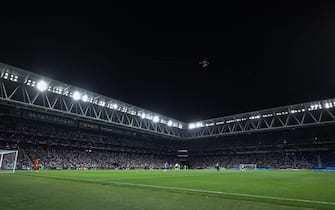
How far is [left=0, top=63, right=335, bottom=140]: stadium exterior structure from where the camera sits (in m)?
36.4

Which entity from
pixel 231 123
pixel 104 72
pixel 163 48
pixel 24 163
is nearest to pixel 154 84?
pixel 104 72

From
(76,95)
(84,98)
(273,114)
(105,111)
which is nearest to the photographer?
(76,95)

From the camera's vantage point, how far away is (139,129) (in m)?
57.0

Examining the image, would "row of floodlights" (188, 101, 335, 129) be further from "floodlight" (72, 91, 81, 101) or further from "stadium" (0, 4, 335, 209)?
"floodlight" (72, 91, 81, 101)

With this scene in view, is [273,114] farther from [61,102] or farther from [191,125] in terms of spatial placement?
[61,102]

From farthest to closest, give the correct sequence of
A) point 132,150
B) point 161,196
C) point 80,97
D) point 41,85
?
point 132,150, point 80,97, point 41,85, point 161,196

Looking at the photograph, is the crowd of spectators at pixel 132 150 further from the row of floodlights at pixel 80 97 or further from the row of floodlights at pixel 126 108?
the row of floodlights at pixel 80 97

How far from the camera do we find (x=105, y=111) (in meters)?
48.0

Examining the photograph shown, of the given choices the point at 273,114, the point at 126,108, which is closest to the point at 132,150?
the point at 126,108

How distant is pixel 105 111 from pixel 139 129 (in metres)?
12.2

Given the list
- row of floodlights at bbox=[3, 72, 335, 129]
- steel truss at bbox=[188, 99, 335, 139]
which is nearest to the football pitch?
row of floodlights at bbox=[3, 72, 335, 129]

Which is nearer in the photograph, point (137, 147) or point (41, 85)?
point (41, 85)

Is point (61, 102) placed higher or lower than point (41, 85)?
lower

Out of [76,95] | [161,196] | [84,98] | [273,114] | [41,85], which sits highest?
[41,85]
